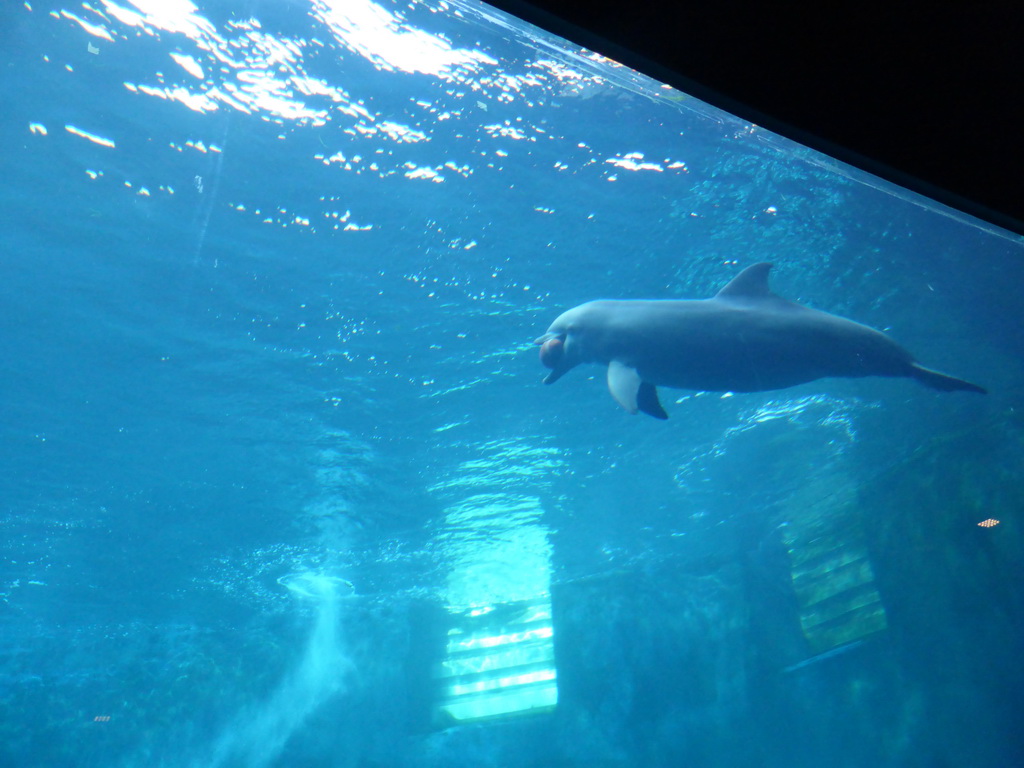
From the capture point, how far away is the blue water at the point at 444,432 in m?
8.25

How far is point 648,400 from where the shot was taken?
7.42 metres

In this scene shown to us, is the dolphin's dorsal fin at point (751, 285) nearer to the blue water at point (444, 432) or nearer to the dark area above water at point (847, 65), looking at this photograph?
the blue water at point (444, 432)

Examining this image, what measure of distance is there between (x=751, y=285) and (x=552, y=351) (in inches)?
91.7

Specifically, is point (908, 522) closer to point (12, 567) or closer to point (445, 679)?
point (445, 679)

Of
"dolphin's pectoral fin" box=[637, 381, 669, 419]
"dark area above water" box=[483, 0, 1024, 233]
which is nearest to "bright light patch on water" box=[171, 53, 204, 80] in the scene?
"dolphin's pectoral fin" box=[637, 381, 669, 419]

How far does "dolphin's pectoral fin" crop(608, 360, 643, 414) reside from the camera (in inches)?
263

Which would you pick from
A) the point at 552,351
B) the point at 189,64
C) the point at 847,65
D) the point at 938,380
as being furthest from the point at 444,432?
the point at 847,65

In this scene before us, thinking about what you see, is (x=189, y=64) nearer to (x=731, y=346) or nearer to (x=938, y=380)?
(x=731, y=346)

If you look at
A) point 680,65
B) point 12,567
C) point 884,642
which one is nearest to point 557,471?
point 884,642

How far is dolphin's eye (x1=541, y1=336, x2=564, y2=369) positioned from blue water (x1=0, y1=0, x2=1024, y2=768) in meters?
2.67

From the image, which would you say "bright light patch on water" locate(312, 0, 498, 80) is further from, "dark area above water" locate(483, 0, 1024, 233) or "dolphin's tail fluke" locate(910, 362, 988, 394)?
"dolphin's tail fluke" locate(910, 362, 988, 394)

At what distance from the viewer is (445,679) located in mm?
25984

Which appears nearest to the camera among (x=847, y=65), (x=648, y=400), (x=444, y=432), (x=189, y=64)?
(x=847, y=65)

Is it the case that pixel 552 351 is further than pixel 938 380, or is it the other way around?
pixel 552 351
